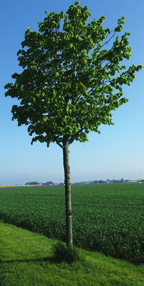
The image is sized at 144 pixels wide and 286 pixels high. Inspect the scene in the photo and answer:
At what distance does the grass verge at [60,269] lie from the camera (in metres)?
6.81

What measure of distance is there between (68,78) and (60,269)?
22.5 feet

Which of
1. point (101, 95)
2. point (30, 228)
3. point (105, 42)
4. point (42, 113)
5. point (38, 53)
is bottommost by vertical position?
point (30, 228)

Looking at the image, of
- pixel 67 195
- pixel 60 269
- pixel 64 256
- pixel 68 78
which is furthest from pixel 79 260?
pixel 68 78

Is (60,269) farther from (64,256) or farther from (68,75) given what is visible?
(68,75)

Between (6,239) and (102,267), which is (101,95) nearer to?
(102,267)

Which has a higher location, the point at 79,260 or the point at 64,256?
the point at 64,256

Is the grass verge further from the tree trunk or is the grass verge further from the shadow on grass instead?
the tree trunk

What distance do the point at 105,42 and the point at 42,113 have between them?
12.9ft

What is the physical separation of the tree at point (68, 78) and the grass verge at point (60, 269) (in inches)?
31.1

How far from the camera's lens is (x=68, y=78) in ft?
27.0

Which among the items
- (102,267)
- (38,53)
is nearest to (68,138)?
(38,53)

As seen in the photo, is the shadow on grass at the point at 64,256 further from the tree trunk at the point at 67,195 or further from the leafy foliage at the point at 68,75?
the leafy foliage at the point at 68,75

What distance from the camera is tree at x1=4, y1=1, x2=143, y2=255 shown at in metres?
7.95

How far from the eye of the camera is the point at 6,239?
40.5 feet
